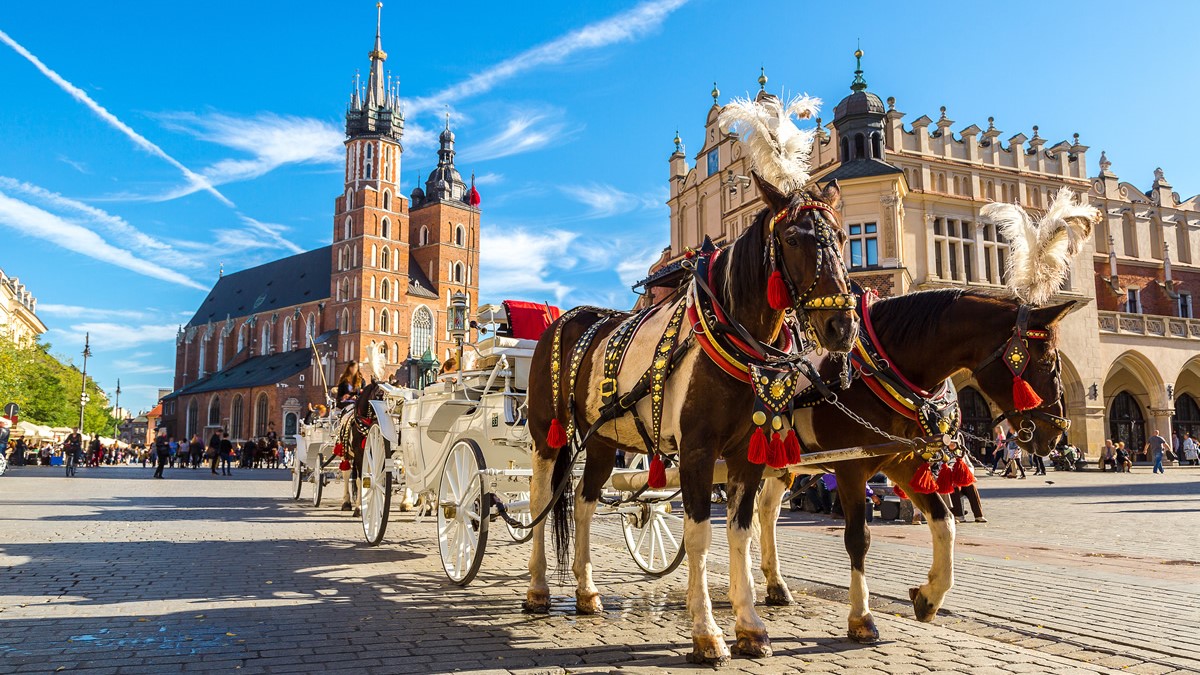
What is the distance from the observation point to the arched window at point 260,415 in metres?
75.0

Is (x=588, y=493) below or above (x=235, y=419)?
below

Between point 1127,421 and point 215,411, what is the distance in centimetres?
Result: 7538

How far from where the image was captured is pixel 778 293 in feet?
12.9

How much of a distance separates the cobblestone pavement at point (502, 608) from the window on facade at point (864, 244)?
1866 cm

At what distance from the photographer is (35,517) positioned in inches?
A: 462

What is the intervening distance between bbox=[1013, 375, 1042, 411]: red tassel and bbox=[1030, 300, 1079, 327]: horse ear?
0.36m

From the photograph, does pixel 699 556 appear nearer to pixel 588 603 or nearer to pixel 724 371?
pixel 724 371

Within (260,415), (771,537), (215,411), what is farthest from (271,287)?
(771,537)

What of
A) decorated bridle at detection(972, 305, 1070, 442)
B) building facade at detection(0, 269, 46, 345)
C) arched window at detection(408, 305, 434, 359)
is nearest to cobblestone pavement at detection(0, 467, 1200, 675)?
decorated bridle at detection(972, 305, 1070, 442)

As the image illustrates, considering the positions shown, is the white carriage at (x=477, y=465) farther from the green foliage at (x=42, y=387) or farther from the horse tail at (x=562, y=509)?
the green foliage at (x=42, y=387)

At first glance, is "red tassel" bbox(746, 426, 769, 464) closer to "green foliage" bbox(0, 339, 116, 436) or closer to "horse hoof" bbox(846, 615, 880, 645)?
"horse hoof" bbox(846, 615, 880, 645)

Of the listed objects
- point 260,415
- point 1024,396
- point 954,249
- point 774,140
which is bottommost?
point 1024,396

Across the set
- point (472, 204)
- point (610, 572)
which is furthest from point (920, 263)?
point (472, 204)

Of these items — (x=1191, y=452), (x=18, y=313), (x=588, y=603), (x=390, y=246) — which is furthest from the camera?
(x=390, y=246)
